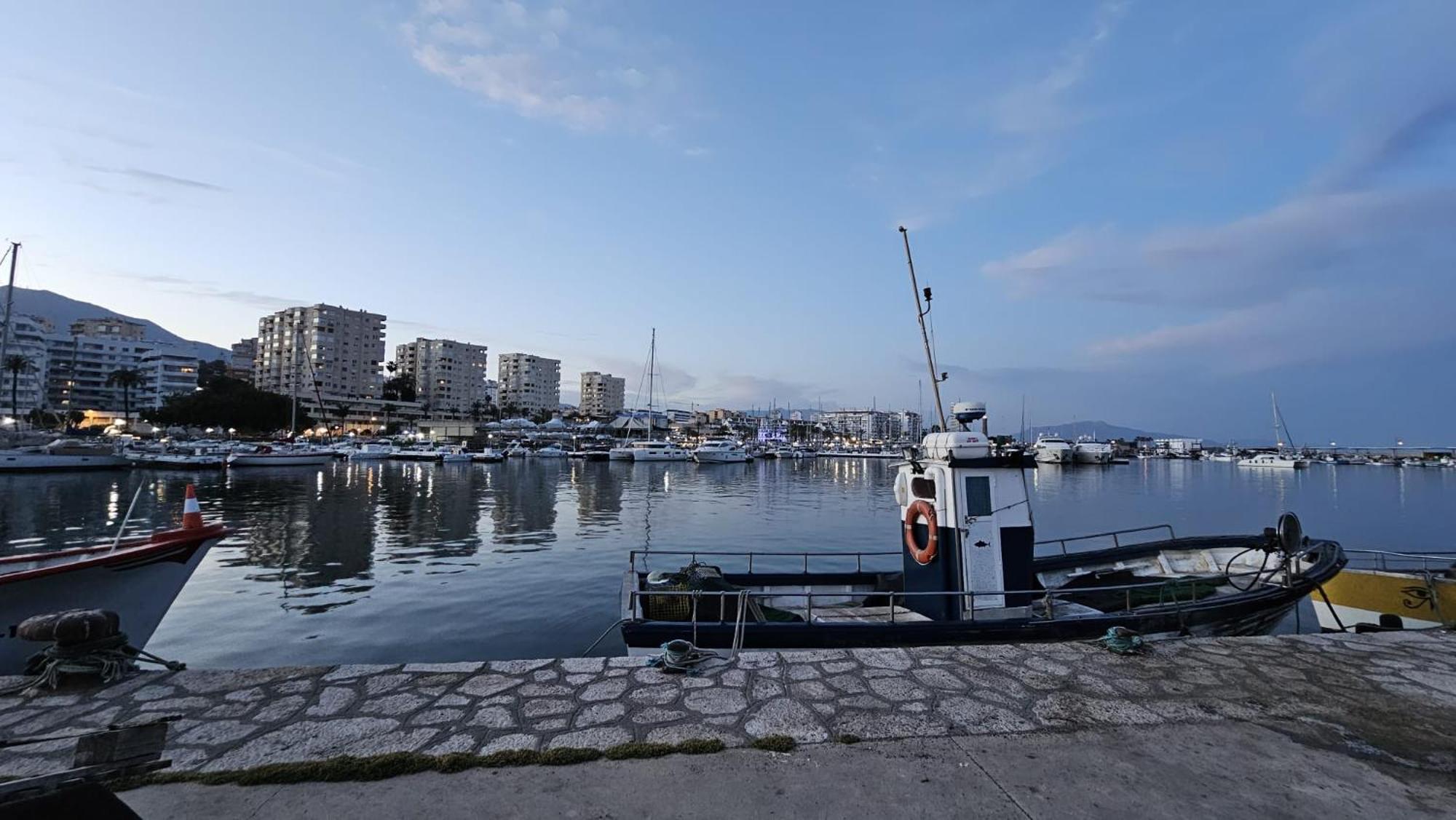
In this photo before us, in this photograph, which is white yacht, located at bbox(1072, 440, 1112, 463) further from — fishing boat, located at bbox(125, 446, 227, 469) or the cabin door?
fishing boat, located at bbox(125, 446, 227, 469)

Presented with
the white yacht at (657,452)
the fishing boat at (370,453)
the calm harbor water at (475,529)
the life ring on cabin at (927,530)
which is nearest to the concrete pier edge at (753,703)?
the life ring on cabin at (927,530)

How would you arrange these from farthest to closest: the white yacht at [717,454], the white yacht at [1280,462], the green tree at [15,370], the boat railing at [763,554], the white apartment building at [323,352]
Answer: the white apartment building at [323,352]
the white yacht at [1280,462]
the white yacht at [717,454]
the green tree at [15,370]
the boat railing at [763,554]

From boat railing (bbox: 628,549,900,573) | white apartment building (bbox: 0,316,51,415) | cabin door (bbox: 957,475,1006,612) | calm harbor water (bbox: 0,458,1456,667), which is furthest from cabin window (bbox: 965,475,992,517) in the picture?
Answer: white apartment building (bbox: 0,316,51,415)

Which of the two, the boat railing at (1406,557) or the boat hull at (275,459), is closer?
the boat railing at (1406,557)

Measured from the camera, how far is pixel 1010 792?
4.08 metres

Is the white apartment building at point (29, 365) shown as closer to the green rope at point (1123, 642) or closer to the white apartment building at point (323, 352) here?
the white apartment building at point (323, 352)

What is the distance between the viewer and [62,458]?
55688 mm

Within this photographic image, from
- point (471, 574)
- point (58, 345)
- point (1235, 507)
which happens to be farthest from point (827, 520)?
point (58, 345)

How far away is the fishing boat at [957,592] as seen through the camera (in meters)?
8.22

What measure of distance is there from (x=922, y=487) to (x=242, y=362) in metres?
206

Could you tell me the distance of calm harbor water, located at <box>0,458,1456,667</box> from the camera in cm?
1374

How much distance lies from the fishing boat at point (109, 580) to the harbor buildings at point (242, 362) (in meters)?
168

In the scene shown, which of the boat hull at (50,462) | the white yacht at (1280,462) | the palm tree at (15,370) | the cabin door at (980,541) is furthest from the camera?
the white yacht at (1280,462)

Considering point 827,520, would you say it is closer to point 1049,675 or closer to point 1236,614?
point 1236,614
